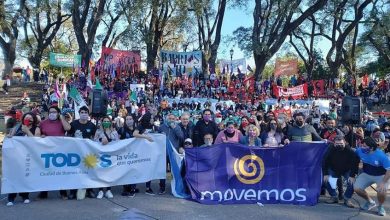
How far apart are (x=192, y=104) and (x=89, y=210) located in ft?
48.7

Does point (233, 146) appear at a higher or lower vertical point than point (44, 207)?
higher

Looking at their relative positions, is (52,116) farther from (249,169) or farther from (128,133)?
(249,169)

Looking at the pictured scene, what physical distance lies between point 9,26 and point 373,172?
31.3 metres

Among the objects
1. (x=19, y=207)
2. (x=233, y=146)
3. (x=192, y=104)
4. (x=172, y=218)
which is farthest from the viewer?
(x=192, y=104)

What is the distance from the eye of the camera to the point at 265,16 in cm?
3039

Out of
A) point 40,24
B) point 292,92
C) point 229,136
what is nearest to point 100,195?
point 229,136

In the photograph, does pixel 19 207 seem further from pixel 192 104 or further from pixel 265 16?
pixel 265 16

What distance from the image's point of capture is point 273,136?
9.05 metres

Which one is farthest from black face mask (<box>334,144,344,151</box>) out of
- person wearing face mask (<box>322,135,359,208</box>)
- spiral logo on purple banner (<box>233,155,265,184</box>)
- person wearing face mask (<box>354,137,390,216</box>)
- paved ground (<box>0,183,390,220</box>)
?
spiral logo on purple banner (<box>233,155,265,184</box>)

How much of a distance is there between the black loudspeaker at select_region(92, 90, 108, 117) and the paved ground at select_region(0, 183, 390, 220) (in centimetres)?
442

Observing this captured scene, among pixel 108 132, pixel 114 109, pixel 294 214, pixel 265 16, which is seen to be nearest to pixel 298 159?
pixel 294 214

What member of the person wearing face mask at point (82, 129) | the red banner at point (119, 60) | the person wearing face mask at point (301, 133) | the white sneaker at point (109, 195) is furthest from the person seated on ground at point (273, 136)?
the red banner at point (119, 60)

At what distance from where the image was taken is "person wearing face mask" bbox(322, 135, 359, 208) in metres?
7.85

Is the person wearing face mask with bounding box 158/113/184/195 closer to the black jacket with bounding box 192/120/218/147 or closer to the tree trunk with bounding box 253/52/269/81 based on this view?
the black jacket with bounding box 192/120/218/147
